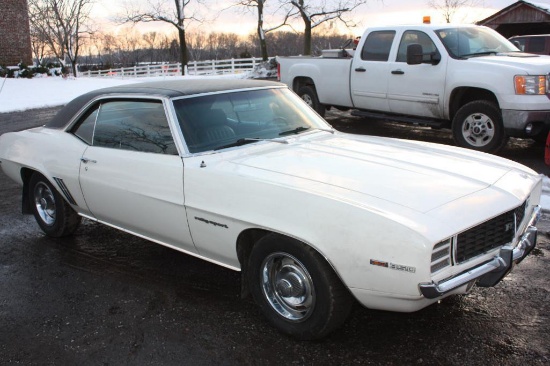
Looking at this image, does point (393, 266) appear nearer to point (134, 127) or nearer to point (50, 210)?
point (134, 127)

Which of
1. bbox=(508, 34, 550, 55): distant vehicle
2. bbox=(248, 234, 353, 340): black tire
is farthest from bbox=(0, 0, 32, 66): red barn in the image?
bbox=(248, 234, 353, 340): black tire

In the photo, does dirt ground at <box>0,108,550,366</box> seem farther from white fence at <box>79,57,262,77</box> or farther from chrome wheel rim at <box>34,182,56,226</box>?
white fence at <box>79,57,262,77</box>

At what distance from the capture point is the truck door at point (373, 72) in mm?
8867

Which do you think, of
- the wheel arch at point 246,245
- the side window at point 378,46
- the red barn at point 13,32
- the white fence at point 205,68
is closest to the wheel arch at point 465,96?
the side window at point 378,46

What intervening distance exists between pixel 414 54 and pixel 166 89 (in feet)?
16.5

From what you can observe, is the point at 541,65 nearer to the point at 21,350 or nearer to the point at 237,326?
the point at 237,326

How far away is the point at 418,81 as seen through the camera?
829 centimetres

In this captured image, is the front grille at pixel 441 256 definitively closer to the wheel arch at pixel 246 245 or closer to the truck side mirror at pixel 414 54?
the wheel arch at pixel 246 245

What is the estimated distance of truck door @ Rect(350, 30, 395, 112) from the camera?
887cm

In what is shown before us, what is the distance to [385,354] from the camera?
2934 millimetres

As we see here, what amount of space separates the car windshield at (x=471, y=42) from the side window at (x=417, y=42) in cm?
18

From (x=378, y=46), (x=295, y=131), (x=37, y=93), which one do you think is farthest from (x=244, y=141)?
(x=37, y=93)

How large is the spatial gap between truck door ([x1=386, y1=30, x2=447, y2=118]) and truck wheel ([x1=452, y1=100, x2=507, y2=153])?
50 cm

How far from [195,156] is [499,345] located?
87.8 inches
